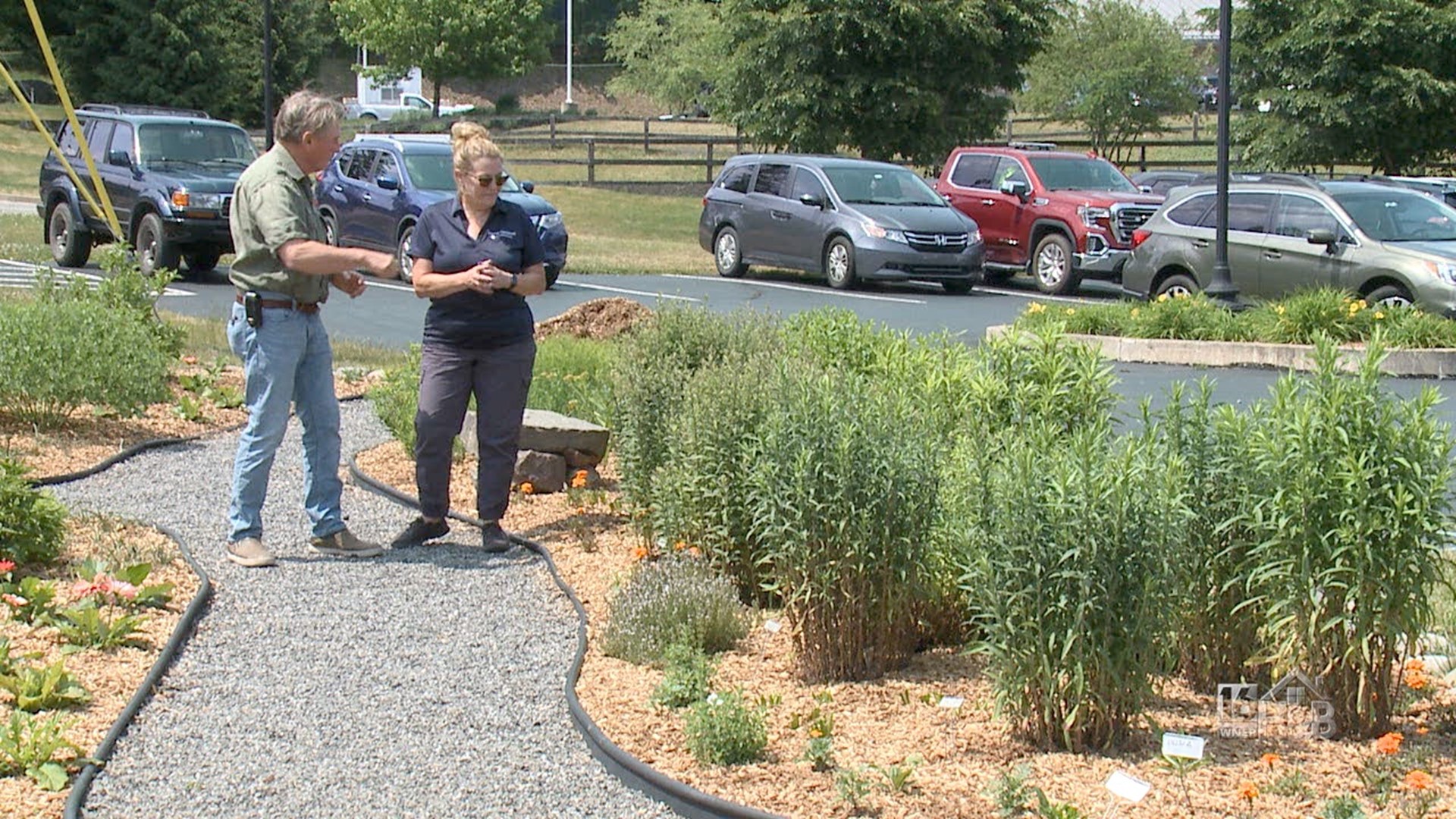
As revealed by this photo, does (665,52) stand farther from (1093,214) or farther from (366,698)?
(366,698)

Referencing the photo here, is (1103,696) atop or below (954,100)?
below

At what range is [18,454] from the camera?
28.1 ft

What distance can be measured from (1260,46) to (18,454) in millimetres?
29894

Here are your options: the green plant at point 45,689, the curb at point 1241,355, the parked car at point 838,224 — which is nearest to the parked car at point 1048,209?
the parked car at point 838,224

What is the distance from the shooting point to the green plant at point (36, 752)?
4.57 meters

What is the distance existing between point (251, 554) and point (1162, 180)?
2305 centimetres

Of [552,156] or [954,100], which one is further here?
[552,156]

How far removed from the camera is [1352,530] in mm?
4574

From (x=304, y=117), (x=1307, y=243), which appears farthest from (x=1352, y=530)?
(x=1307, y=243)

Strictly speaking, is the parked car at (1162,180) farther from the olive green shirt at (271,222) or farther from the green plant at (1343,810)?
the green plant at (1343,810)

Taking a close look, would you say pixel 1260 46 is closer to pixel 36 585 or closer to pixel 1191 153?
pixel 1191 153

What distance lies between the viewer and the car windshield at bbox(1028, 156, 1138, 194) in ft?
76.0

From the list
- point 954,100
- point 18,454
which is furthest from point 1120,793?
point 954,100

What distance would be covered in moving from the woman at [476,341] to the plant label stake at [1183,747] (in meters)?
3.43
